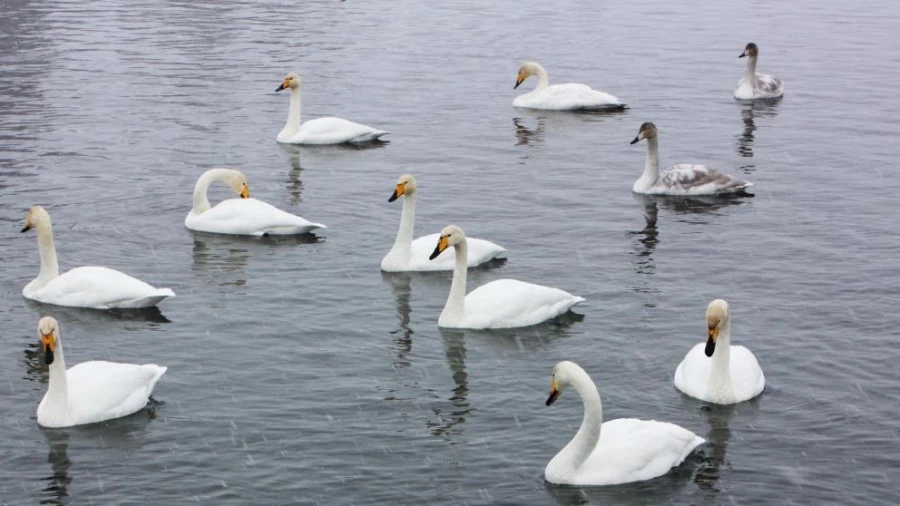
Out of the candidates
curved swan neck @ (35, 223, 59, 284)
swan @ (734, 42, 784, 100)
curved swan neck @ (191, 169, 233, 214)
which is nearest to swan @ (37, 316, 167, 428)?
curved swan neck @ (35, 223, 59, 284)

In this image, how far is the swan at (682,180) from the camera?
95.9 ft

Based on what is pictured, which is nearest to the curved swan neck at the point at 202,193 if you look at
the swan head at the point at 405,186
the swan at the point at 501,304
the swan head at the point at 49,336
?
the swan head at the point at 405,186

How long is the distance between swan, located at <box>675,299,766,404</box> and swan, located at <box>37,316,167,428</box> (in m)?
6.46

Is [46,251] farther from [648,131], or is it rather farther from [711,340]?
[648,131]

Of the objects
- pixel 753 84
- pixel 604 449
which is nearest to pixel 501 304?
pixel 604 449

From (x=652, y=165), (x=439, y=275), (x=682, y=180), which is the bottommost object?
(x=439, y=275)

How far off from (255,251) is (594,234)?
5.91 meters

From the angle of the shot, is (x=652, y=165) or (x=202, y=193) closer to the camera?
(x=202, y=193)

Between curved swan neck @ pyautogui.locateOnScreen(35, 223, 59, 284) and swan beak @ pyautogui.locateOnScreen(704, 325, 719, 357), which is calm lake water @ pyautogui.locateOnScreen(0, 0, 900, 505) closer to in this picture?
curved swan neck @ pyautogui.locateOnScreen(35, 223, 59, 284)

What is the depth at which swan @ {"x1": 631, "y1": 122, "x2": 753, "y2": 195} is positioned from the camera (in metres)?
29.2

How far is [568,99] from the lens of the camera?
125ft

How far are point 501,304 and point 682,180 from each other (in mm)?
9400

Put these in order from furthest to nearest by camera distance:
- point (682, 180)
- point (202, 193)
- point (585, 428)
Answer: point (682, 180) → point (202, 193) → point (585, 428)

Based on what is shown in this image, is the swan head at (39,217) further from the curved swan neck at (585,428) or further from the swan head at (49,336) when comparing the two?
the curved swan neck at (585,428)
